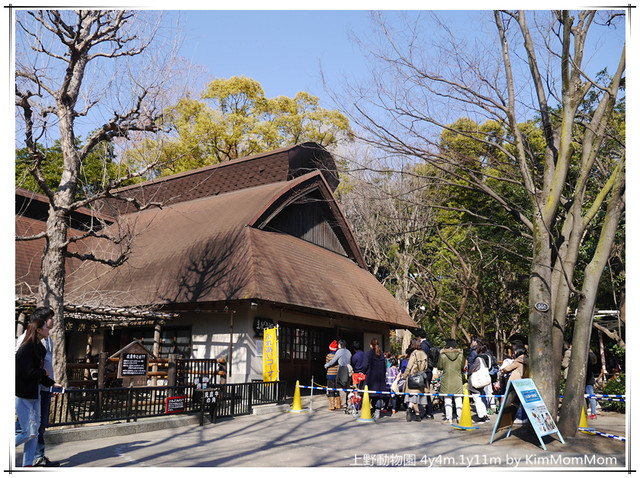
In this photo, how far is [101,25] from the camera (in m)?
11.2

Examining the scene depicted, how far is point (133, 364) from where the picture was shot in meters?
10.4

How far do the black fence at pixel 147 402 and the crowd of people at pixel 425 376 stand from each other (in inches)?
74.7

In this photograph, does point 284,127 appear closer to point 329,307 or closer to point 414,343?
point 329,307

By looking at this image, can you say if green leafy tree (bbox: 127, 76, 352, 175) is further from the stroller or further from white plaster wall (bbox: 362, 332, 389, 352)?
the stroller

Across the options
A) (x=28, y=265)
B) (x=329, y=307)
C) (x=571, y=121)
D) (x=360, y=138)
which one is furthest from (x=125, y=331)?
(x=571, y=121)

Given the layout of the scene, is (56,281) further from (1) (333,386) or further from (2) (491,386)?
(2) (491,386)

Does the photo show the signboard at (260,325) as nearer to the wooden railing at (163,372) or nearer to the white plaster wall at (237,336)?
the white plaster wall at (237,336)

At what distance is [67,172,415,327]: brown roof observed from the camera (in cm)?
1459

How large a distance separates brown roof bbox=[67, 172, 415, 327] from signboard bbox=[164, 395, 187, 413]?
3.50 metres

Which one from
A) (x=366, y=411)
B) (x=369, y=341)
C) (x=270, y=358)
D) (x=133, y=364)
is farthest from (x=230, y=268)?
(x=369, y=341)

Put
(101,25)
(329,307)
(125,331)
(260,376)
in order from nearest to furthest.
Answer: (101,25) → (260,376) → (329,307) → (125,331)

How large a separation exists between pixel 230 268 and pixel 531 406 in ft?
29.7

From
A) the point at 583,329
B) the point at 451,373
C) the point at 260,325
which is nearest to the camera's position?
the point at 583,329
